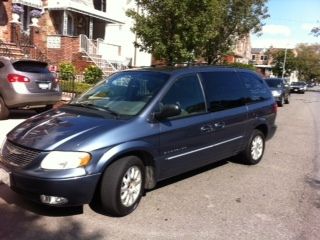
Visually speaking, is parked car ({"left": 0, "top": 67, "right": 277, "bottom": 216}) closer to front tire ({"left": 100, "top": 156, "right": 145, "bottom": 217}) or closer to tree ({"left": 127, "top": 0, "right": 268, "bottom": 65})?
front tire ({"left": 100, "top": 156, "right": 145, "bottom": 217})

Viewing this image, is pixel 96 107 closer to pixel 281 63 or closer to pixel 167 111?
pixel 167 111

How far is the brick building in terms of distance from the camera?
20.5 m

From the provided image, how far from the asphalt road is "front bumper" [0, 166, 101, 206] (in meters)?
0.33

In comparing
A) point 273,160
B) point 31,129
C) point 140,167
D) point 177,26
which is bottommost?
point 273,160

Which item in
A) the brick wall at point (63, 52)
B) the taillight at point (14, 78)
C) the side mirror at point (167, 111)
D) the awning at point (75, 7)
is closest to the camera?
the side mirror at point (167, 111)

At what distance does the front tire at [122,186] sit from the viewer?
4.85 meters

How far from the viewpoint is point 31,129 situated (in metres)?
5.17

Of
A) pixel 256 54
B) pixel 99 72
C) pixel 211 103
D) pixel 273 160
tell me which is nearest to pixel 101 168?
pixel 211 103

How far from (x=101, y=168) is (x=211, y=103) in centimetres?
234

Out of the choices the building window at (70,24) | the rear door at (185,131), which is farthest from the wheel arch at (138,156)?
the building window at (70,24)

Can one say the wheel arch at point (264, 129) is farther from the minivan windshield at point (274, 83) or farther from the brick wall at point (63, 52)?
the minivan windshield at point (274, 83)

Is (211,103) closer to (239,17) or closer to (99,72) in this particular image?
(99,72)

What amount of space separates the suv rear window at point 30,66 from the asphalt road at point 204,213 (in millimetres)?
5411

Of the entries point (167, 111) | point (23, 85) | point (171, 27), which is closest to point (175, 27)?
point (171, 27)
